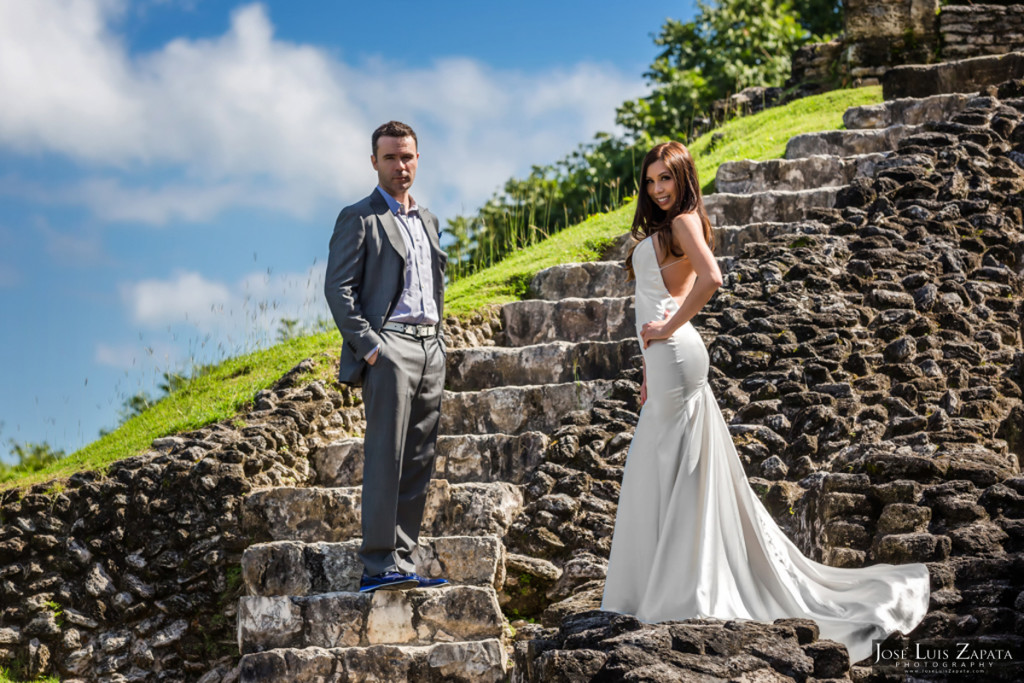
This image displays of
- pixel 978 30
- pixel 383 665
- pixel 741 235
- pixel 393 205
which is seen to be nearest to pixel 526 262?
pixel 741 235

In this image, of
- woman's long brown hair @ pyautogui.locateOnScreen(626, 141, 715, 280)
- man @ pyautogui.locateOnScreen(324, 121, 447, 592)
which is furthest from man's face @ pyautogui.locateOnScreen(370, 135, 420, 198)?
woman's long brown hair @ pyautogui.locateOnScreen(626, 141, 715, 280)

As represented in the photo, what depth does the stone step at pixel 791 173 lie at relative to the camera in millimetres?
9500

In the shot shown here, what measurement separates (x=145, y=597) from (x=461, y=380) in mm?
2358

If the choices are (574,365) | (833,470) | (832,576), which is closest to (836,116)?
(574,365)

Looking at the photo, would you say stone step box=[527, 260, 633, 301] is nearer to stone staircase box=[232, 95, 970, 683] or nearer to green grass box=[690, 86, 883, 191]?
stone staircase box=[232, 95, 970, 683]

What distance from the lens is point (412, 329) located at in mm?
4617

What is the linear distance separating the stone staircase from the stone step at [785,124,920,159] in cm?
9

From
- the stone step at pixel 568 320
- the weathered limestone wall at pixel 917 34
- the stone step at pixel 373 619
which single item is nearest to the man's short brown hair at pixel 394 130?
the stone step at pixel 373 619

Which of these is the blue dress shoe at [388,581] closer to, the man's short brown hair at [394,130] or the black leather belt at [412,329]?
the black leather belt at [412,329]

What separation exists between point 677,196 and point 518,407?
2898mm

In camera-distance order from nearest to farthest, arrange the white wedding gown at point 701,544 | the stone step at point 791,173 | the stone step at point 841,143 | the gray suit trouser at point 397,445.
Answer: the white wedding gown at point 701,544, the gray suit trouser at point 397,445, the stone step at point 791,173, the stone step at point 841,143

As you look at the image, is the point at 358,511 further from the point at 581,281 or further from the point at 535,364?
the point at 581,281

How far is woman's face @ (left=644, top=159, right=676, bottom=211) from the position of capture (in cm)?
395

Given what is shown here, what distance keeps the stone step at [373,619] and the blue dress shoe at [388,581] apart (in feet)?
0.30
